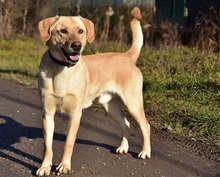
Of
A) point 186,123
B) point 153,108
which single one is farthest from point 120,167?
point 153,108

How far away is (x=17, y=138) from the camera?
19.3ft

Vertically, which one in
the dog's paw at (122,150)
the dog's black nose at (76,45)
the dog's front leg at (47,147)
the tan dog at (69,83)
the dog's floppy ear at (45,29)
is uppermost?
the dog's floppy ear at (45,29)

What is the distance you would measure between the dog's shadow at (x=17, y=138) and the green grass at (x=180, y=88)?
48.4 inches

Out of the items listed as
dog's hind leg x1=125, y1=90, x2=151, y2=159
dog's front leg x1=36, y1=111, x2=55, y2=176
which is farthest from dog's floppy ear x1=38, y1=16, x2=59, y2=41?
dog's hind leg x1=125, y1=90, x2=151, y2=159

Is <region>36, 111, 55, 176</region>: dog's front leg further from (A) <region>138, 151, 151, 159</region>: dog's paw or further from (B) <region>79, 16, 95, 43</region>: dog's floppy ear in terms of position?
(A) <region>138, 151, 151, 159</region>: dog's paw

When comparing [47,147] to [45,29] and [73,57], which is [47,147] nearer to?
[73,57]

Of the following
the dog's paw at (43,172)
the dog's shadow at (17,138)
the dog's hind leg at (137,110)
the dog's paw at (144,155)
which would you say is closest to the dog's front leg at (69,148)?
the dog's paw at (43,172)

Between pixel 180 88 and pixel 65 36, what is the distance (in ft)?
11.5

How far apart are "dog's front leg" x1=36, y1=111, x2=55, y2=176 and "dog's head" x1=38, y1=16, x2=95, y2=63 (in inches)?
24.0

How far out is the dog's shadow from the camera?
5.12 m

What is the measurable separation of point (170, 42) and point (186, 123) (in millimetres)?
5603

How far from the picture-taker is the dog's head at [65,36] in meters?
4.56

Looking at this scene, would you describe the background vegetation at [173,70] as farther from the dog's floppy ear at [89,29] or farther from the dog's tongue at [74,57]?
the dog's tongue at [74,57]

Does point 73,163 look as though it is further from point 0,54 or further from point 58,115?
point 0,54
